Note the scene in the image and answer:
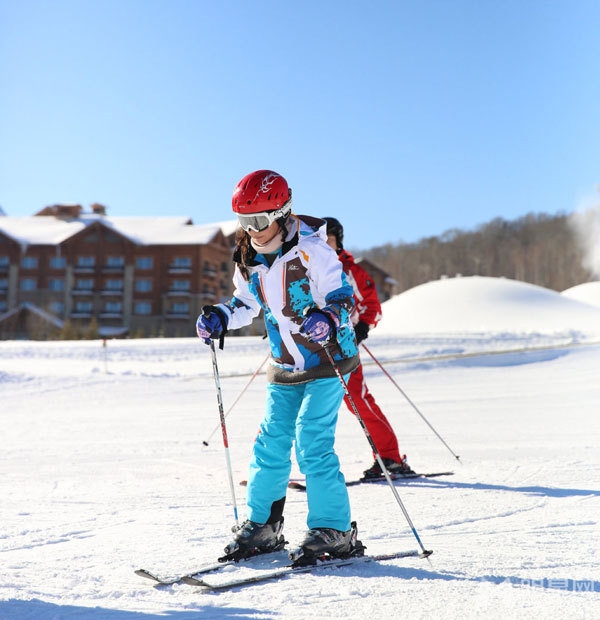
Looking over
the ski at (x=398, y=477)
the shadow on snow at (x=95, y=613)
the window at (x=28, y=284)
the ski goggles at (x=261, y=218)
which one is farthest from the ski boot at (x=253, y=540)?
the window at (x=28, y=284)

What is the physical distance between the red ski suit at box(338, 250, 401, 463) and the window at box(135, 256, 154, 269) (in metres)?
38.5

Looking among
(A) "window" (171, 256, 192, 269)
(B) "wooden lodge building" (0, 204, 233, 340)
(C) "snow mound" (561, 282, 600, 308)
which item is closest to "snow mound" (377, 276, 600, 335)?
(C) "snow mound" (561, 282, 600, 308)

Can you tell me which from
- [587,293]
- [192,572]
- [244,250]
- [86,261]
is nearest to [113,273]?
[86,261]

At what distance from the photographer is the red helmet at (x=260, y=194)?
277cm

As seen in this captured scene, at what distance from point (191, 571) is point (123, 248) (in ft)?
136

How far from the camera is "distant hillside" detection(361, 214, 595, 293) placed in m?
74.8

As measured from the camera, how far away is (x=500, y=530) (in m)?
3.10

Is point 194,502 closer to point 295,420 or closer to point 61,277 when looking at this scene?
point 295,420

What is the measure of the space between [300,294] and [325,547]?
1.07m

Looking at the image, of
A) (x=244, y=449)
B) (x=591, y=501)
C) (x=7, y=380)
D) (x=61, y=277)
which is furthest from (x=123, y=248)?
(x=591, y=501)

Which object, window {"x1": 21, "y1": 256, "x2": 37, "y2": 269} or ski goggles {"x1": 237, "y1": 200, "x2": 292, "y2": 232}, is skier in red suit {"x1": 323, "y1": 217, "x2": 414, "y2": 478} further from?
window {"x1": 21, "y1": 256, "x2": 37, "y2": 269}

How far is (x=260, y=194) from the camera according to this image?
2.77m

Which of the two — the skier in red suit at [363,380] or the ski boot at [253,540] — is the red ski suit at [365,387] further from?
the ski boot at [253,540]

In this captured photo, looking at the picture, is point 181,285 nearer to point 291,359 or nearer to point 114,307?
point 114,307
